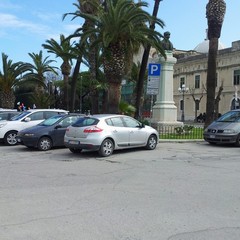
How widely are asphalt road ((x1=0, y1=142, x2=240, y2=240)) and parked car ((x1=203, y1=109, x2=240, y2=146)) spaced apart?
4.15 metres

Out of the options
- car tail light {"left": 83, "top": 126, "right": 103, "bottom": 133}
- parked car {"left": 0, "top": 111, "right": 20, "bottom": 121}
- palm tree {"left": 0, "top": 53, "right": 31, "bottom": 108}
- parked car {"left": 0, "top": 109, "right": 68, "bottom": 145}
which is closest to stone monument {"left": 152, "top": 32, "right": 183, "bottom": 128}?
parked car {"left": 0, "top": 109, "right": 68, "bottom": 145}

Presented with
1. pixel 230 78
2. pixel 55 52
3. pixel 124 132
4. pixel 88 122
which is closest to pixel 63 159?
pixel 88 122

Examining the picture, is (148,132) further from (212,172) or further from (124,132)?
(212,172)

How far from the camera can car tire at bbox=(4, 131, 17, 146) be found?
16906mm

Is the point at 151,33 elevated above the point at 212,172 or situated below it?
above

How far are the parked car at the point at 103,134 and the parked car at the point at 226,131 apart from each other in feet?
13.8

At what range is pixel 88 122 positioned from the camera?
13281 millimetres

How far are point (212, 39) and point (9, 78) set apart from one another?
813 inches

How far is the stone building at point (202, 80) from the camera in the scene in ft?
208

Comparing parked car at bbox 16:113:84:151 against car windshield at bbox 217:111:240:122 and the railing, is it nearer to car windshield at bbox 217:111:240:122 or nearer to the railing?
the railing

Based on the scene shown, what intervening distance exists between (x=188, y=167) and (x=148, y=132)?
4.28 metres

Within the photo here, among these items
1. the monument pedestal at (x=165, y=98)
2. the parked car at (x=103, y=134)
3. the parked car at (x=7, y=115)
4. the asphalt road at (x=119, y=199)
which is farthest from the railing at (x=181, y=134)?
the asphalt road at (x=119, y=199)

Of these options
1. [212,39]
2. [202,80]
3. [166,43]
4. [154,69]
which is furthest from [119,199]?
[202,80]

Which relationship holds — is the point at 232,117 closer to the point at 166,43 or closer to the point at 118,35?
the point at 118,35
